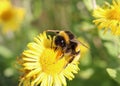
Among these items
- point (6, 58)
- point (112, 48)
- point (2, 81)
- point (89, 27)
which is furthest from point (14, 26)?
point (112, 48)

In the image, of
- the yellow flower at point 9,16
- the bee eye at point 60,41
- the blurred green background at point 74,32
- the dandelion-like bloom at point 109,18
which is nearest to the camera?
the bee eye at point 60,41

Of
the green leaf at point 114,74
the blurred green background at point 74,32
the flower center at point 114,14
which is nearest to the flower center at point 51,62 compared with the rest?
the green leaf at point 114,74

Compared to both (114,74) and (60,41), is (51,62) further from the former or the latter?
(114,74)

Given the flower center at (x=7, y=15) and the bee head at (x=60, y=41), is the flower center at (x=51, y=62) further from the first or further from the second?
the flower center at (x=7, y=15)

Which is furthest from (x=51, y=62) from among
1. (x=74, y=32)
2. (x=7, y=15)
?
(x=7, y=15)

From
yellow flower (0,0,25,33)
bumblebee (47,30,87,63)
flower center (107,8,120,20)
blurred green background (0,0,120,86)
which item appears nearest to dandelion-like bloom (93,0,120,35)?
flower center (107,8,120,20)

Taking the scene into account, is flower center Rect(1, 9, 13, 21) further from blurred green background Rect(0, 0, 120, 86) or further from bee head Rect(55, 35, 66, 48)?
bee head Rect(55, 35, 66, 48)

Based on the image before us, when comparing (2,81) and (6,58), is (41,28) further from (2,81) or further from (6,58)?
(2,81)
